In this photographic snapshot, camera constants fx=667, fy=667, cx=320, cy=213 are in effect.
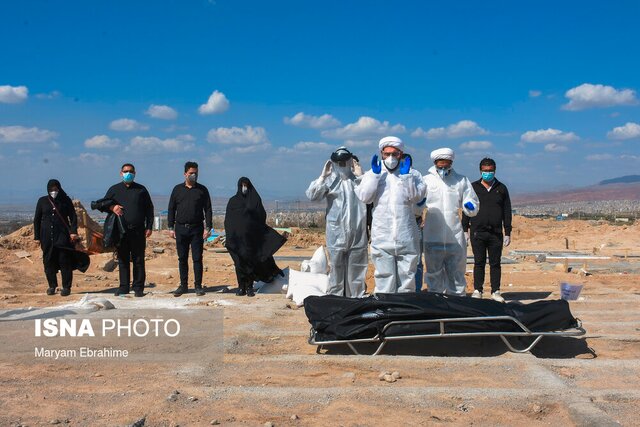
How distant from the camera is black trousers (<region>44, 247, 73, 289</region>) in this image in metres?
9.72

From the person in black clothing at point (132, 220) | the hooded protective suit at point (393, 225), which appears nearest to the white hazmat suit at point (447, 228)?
the hooded protective suit at point (393, 225)

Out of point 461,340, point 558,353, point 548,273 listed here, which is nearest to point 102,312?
point 461,340

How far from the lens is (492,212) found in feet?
27.9

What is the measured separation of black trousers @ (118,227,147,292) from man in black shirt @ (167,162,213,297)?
18.4 inches

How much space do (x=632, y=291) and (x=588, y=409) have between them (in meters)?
6.44

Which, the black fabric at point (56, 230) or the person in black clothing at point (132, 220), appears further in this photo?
the black fabric at point (56, 230)

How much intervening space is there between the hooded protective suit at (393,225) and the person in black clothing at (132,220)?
12.2ft

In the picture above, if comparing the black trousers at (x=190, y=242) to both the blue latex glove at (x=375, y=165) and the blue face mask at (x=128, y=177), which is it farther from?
the blue latex glove at (x=375, y=165)

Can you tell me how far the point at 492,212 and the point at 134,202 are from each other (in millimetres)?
4875

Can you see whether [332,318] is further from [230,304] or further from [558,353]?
[230,304]

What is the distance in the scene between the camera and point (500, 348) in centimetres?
579

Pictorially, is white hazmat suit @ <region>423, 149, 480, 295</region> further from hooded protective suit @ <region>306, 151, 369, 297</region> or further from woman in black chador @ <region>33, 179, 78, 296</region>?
woman in black chador @ <region>33, 179, 78, 296</region>

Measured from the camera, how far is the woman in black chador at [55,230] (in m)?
9.66

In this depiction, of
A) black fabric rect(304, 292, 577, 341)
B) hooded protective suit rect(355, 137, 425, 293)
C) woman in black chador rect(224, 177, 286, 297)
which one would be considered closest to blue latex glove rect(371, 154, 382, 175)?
hooded protective suit rect(355, 137, 425, 293)
